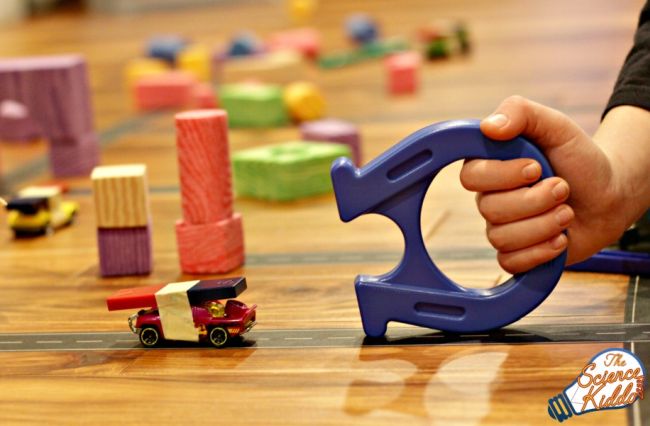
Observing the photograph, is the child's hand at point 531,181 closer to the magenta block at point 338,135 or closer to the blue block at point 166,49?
the magenta block at point 338,135

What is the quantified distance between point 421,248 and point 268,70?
199 centimetres

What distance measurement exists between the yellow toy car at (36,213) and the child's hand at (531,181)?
794 millimetres

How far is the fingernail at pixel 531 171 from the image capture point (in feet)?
3.04

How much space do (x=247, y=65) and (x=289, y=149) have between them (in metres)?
1.22

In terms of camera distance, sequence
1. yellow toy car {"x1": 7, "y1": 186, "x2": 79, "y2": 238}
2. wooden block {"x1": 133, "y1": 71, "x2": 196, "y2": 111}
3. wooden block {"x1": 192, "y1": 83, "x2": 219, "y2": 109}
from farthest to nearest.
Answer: wooden block {"x1": 133, "y1": 71, "x2": 196, "y2": 111} < wooden block {"x1": 192, "y1": 83, "x2": 219, "y2": 109} < yellow toy car {"x1": 7, "y1": 186, "x2": 79, "y2": 238}

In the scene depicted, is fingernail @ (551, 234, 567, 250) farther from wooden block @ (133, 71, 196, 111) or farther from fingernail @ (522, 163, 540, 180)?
wooden block @ (133, 71, 196, 111)

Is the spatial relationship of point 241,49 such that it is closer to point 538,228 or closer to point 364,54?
point 364,54

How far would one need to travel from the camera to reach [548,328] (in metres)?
1.00

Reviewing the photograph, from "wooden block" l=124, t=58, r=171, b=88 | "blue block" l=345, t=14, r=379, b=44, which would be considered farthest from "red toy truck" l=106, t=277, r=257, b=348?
"blue block" l=345, t=14, r=379, b=44

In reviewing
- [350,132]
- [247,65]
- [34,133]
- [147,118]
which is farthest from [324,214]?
[247,65]

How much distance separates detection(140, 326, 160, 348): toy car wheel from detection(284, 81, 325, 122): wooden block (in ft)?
4.75

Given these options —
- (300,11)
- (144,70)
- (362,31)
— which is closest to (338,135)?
(144,70)

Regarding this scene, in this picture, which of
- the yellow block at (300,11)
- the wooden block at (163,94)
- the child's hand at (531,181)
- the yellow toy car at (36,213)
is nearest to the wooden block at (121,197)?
the yellow toy car at (36,213)

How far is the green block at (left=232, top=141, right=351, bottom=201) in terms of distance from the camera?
1.68 metres
